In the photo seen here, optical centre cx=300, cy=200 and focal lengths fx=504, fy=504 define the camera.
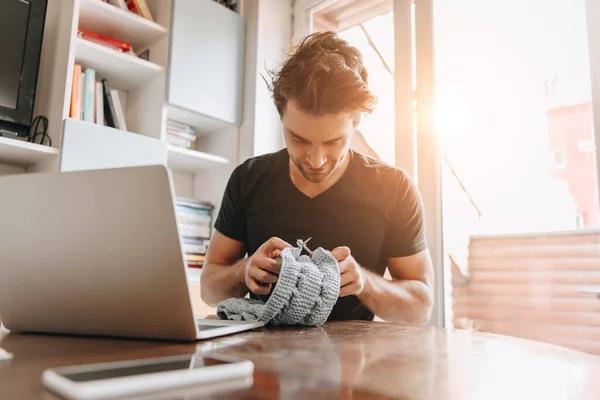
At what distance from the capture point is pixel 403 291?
1.18 m

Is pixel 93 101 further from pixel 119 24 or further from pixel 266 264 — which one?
pixel 266 264

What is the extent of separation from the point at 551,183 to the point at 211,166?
1.59 metres

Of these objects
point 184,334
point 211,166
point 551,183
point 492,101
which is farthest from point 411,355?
point 211,166

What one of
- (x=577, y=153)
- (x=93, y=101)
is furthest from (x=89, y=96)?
(x=577, y=153)

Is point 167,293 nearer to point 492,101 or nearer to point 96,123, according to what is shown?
point 96,123

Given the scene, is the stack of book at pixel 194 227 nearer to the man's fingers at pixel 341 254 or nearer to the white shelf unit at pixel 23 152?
the white shelf unit at pixel 23 152

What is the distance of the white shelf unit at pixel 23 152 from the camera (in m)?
1.84

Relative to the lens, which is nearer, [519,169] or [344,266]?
[344,266]

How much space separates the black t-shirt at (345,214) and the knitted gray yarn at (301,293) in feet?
1.64

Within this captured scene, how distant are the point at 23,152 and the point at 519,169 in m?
1.93

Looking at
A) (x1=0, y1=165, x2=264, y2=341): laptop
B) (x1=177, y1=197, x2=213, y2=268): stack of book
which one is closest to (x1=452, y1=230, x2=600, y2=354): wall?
(x1=177, y1=197, x2=213, y2=268): stack of book

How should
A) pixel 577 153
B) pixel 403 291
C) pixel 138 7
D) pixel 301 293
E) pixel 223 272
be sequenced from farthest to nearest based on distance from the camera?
pixel 138 7, pixel 577 153, pixel 223 272, pixel 403 291, pixel 301 293

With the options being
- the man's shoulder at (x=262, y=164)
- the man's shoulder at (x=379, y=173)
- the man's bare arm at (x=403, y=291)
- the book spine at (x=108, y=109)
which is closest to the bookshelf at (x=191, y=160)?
the book spine at (x=108, y=109)

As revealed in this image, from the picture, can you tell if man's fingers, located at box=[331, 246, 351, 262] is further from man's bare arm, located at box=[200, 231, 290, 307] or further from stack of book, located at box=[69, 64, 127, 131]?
stack of book, located at box=[69, 64, 127, 131]
